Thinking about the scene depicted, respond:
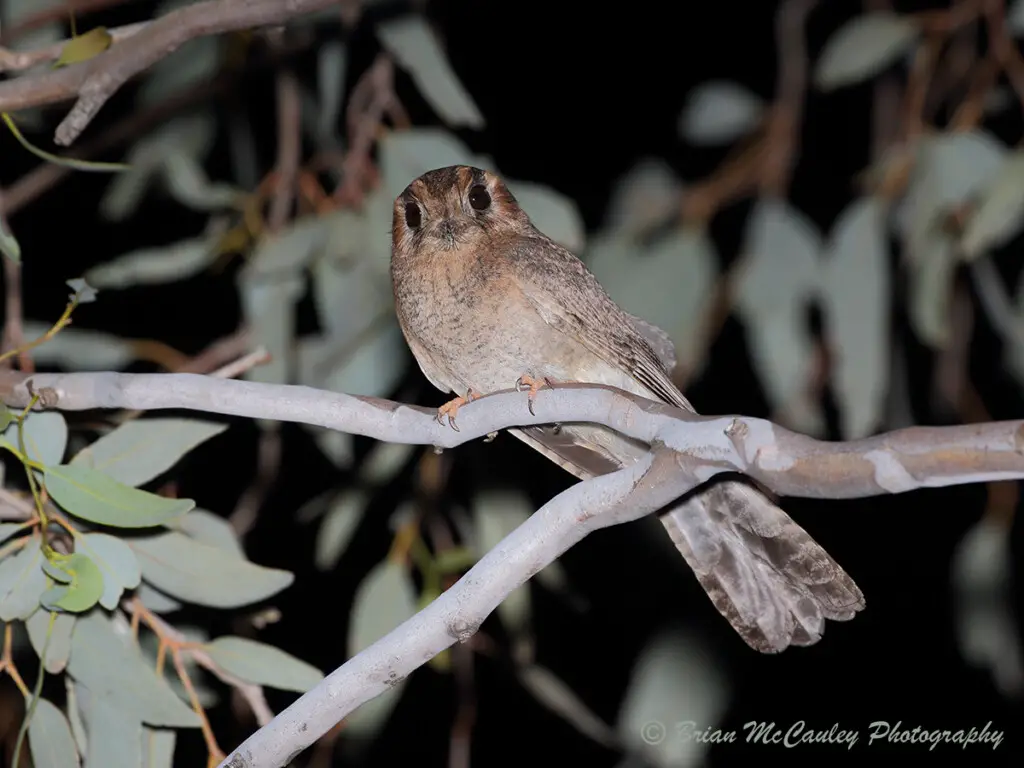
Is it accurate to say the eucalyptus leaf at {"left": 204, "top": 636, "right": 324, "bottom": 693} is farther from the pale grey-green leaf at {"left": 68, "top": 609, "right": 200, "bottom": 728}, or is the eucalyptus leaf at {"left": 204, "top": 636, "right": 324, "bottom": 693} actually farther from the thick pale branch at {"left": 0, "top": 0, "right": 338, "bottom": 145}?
the thick pale branch at {"left": 0, "top": 0, "right": 338, "bottom": 145}

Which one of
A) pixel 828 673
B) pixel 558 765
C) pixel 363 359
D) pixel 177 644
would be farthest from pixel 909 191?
pixel 558 765

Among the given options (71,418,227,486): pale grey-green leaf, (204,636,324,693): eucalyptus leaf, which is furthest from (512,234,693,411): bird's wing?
(204,636,324,693): eucalyptus leaf

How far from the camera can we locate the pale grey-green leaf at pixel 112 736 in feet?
6.73

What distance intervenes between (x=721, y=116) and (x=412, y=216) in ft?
4.46

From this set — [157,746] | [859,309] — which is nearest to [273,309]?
[157,746]

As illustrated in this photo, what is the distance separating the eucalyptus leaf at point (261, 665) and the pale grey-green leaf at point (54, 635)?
0.88 ft

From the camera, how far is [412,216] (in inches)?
108

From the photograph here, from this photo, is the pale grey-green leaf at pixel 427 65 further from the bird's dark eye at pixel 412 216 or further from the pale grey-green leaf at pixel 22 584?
the pale grey-green leaf at pixel 22 584

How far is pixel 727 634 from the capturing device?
12.4 ft

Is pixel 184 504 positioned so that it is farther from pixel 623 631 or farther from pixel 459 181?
pixel 623 631

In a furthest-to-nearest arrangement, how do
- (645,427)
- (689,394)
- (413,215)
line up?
(689,394)
(413,215)
(645,427)

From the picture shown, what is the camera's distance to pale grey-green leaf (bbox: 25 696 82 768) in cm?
199

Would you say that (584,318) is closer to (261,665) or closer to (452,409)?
(452,409)

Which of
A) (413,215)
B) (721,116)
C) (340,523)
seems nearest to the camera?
(413,215)
